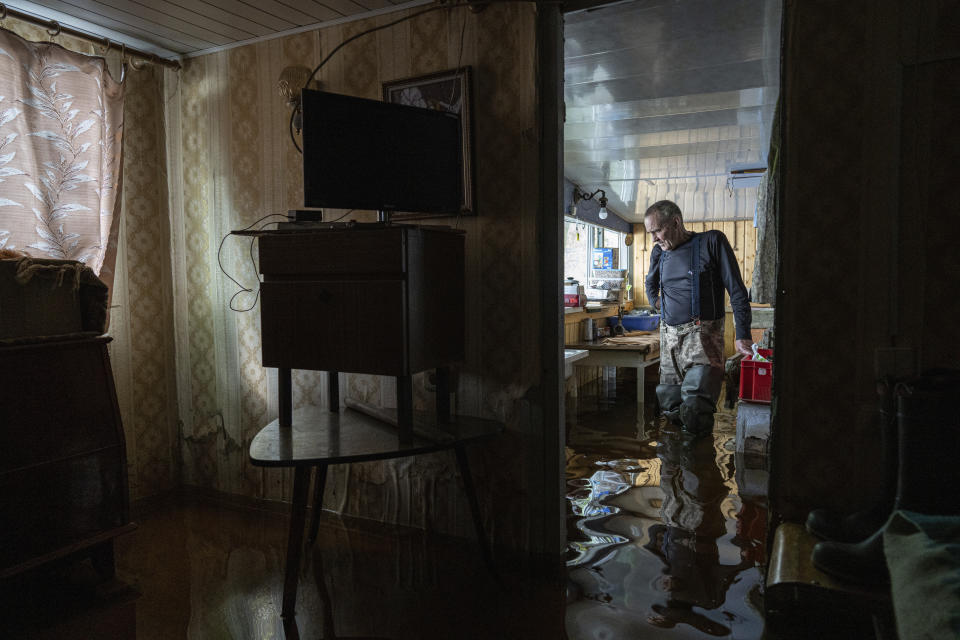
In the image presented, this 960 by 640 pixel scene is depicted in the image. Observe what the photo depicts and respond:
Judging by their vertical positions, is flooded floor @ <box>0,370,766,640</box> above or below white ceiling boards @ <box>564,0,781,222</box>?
below

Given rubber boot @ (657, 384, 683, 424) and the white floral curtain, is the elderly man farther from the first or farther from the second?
the white floral curtain

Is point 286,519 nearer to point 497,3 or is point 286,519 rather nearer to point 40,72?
point 40,72

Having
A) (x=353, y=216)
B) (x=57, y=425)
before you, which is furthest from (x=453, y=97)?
(x=57, y=425)

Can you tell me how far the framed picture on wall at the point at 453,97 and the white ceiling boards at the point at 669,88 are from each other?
0.54m

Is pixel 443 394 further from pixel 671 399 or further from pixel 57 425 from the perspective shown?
pixel 671 399

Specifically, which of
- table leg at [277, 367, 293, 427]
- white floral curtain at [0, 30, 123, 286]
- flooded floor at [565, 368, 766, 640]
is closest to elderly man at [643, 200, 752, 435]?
flooded floor at [565, 368, 766, 640]

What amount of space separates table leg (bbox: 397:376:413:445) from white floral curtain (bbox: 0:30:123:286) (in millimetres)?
1781

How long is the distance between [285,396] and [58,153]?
1596mm

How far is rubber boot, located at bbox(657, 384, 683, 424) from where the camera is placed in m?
4.32

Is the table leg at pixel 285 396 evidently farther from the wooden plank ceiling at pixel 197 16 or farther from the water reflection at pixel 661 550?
the wooden plank ceiling at pixel 197 16

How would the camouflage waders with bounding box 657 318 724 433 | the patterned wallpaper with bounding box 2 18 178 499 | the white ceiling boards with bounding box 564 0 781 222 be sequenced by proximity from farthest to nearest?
the camouflage waders with bounding box 657 318 724 433 < the patterned wallpaper with bounding box 2 18 178 499 < the white ceiling boards with bounding box 564 0 781 222

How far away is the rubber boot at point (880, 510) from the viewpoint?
1579 mm

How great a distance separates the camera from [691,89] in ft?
12.2

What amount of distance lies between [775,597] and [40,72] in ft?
10.9
